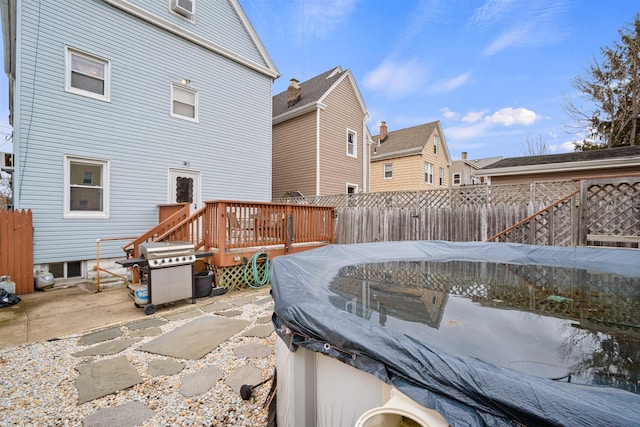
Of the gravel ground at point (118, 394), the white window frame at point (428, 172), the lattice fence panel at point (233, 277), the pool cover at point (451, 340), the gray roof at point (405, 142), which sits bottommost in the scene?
the gravel ground at point (118, 394)

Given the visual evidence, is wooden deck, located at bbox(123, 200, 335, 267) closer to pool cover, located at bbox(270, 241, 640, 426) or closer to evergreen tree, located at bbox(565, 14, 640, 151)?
pool cover, located at bbox(270, 241, 640, 426)

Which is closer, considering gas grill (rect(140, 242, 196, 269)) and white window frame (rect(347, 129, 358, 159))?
gas grill (rect(140, 242, 196, 269))

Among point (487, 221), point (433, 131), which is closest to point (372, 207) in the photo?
point (487, 221)

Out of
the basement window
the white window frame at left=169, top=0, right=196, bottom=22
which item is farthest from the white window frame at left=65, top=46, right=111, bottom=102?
the basement window

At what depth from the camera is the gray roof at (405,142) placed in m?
17.5

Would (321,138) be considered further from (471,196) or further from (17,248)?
(17,248)

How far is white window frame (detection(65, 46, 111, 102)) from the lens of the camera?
607 centimetres

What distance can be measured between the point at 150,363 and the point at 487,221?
286 inches

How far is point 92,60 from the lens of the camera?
21.2 ft

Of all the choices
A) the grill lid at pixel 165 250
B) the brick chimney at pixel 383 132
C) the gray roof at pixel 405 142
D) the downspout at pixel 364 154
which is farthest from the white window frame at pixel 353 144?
the grill lid at pixel 165 250

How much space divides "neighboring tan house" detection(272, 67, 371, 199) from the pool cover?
28.5 ft

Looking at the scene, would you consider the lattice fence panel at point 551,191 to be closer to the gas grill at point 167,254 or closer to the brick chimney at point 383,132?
the gas grill at point 167,254

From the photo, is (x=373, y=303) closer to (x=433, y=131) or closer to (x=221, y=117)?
(x=221, y=117)

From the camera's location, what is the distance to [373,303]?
6.43 ft
